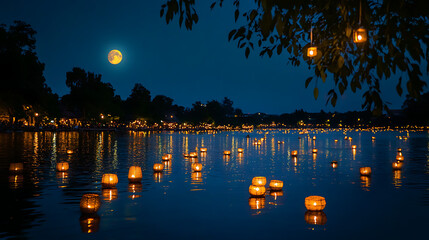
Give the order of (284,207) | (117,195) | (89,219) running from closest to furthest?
(89,219), (284,207), (117,195)

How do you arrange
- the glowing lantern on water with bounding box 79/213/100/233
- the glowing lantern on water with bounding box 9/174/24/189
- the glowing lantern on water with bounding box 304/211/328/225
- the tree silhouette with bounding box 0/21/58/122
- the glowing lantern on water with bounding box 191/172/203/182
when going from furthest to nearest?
the tree silhouette with bounding box 0/21/58/122 → the glowing lantern on water with bounding box 191/172/203/182 → the glowing lantern on water with bounding box 9/174/24/189 → the glowing lantern on water with bounding box 304/211/328/225 → the glowing lantern on water with bounding box 79/213/100/233

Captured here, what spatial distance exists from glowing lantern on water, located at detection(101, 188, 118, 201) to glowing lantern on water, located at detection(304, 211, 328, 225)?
5802 millimetres

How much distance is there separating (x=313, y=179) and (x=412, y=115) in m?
50.7

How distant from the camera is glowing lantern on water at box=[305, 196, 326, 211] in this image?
34.7 ft

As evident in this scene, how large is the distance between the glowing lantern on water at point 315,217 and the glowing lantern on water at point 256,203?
141 cm

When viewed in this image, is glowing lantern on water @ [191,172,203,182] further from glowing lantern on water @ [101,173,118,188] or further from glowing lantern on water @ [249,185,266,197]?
glowing lantern on water @ [249,185,266,197]

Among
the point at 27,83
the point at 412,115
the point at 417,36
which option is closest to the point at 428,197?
the point at 417,36

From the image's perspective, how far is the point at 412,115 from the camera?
6094 cm

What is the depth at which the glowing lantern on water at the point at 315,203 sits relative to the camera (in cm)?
1059

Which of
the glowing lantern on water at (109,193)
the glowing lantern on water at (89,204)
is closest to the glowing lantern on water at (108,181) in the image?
the glowing lantern on water at (109,193)

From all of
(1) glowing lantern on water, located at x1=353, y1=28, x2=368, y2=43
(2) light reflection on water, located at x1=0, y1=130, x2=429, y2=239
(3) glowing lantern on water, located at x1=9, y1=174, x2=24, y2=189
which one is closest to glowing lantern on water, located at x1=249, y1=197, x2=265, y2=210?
(2) light reflection on water, located at x1=0, y1=130, x2=429, y2=239

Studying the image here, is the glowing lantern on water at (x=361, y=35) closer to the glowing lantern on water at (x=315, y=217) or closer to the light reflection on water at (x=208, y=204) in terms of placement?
the light reflection on water at (x=208, y=204)

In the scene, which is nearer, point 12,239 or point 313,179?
point 12,239

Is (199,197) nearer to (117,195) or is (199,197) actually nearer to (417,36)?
(117,195)
